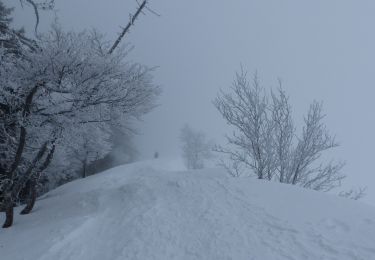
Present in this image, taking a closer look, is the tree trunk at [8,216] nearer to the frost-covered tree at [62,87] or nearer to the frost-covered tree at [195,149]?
the frost-covered tree at [62,87]

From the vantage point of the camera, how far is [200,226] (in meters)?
7.56

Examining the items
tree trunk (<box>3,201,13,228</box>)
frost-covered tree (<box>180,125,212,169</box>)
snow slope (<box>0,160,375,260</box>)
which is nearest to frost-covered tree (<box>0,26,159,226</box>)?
tree trunk (<box>3,201,13,228</box>)

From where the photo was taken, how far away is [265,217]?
773cm

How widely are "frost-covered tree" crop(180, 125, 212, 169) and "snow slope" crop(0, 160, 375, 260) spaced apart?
3593 cm

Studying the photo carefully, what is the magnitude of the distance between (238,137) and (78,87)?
7.79 m

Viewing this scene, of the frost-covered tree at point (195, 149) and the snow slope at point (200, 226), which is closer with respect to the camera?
the snow slope at point (200, 226)

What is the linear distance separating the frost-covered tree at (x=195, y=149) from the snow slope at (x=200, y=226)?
3593 centimetres

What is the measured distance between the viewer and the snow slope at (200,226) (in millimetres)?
6350

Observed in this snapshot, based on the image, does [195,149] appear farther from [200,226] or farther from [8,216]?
[200,226]

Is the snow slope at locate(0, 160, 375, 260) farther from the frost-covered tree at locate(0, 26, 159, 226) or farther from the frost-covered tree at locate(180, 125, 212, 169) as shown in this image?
the frost-covered tree at locate(180, 125, 212, 169)

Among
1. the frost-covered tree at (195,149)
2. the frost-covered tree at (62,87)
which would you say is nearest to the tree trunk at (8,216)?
the frost-covered tree at (62,87)

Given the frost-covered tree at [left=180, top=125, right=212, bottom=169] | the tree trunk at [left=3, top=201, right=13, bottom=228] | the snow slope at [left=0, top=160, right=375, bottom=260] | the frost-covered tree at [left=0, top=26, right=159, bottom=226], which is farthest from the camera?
the frost-covered tree at [left=180, top=125, right=212, bottom=169]

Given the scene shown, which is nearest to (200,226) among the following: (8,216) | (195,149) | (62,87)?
(62,87)

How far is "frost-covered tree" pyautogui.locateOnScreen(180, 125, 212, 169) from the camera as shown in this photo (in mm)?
46487
